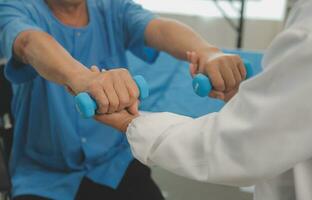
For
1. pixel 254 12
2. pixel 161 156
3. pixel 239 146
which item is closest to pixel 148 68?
pixel 161 156

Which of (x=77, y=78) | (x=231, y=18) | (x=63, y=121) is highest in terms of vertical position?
(x=77, y=78)

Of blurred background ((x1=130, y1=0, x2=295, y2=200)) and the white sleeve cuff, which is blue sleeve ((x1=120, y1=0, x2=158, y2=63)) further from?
blurred background ((x1=130, y1=0, x2=295, y2=200))

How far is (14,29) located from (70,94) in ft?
0.66

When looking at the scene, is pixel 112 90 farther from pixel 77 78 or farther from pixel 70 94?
pixel 70 94

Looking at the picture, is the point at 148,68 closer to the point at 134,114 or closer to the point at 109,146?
the point at 109,146

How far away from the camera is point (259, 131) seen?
2.00ft

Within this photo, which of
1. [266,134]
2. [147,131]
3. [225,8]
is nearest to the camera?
[266,134]

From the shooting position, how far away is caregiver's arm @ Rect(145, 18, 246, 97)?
971 millimetres

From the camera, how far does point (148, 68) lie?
1609 millimetres

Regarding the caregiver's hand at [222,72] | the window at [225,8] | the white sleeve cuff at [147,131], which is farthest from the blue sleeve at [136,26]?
the window at [225,8]

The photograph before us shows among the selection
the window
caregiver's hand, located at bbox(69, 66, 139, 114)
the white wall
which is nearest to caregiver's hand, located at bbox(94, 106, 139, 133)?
caregiver's hand, located at bbox(69, 66, 139, 114)

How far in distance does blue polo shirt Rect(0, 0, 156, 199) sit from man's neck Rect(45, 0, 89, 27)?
18 millimetres

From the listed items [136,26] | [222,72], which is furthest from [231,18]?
[222,72]

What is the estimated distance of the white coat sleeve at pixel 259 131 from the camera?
22.5 inches
